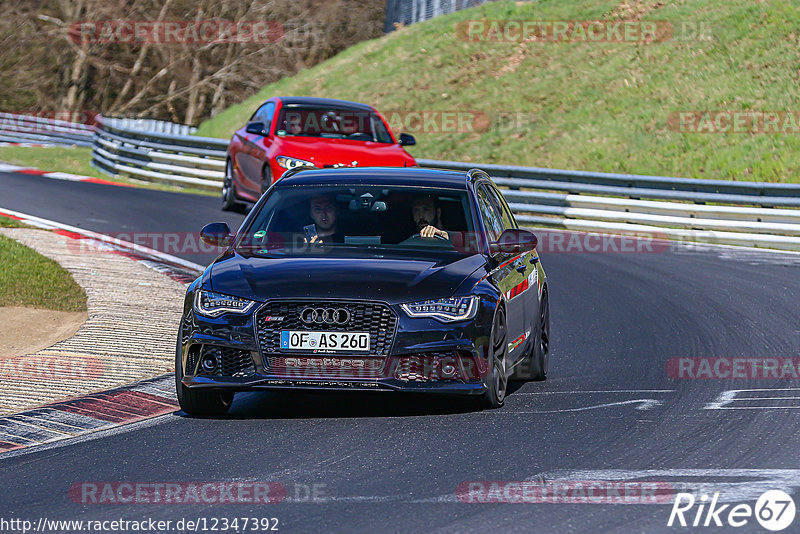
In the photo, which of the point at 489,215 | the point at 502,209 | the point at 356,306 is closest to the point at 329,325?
the point at 356,306

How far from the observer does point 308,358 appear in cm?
777

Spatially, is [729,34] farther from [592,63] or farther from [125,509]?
[125,509]

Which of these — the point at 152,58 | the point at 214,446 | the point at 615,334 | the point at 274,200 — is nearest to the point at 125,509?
the point at 214,446

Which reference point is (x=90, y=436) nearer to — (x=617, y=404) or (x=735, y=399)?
(x=617, y=404)

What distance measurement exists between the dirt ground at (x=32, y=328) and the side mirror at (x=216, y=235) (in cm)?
221

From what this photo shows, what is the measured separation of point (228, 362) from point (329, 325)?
2.18 ft

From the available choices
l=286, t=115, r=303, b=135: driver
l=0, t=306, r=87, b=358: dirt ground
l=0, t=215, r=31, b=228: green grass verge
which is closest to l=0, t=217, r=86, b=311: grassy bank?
l=0, t=306, r=87, b=358: dirt ground

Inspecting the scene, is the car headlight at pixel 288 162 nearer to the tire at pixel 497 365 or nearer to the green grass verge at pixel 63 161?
the green grass verge at pixel 63 161

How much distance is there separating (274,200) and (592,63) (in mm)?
28561

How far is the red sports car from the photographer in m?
19.0

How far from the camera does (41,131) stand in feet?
159

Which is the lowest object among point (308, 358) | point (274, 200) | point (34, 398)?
point (34, 398)

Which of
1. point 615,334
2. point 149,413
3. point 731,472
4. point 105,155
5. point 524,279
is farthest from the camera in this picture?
point 105,155

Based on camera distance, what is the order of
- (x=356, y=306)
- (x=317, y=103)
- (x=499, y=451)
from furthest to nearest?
(x=317, y=103) < (x=356, y=306) < (x=499, y=451)
